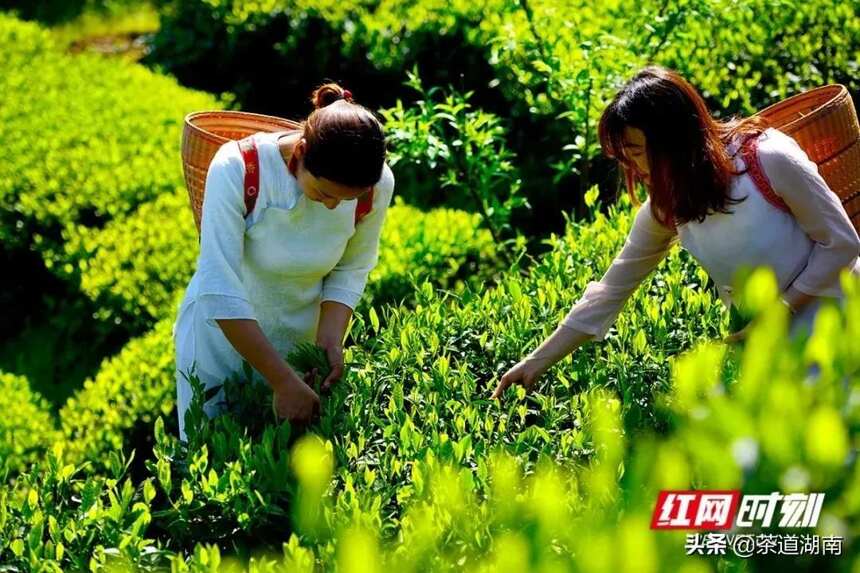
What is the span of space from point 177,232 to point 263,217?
294cm

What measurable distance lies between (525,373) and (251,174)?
3.10ft

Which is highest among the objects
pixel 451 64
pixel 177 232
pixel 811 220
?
pixel 811 220

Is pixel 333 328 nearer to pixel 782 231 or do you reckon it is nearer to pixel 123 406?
pixel 782 231

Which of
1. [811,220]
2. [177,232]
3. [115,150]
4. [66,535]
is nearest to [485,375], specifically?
[811,220]

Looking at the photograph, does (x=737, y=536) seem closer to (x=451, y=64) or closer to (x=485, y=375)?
(x=485, y=375)

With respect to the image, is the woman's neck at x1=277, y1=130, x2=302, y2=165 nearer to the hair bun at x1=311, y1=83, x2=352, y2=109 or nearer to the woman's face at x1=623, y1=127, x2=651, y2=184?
the hair bun at x1=311, y1=83, x2=352, y2=109

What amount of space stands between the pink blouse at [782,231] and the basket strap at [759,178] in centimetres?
1

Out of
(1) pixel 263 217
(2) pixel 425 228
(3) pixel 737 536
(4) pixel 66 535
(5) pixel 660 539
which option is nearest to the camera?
(5) pixel 660 539

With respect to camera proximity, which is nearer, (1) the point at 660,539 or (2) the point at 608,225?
(1) the point at 660,539

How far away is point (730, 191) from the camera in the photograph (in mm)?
3074

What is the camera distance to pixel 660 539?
5.79 feet

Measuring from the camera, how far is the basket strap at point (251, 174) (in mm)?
3176

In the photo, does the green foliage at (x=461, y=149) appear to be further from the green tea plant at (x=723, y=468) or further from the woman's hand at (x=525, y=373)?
the green tea plant at (x=723, y=468)

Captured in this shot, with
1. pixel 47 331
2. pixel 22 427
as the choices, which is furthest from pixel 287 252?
pixel 47 331
